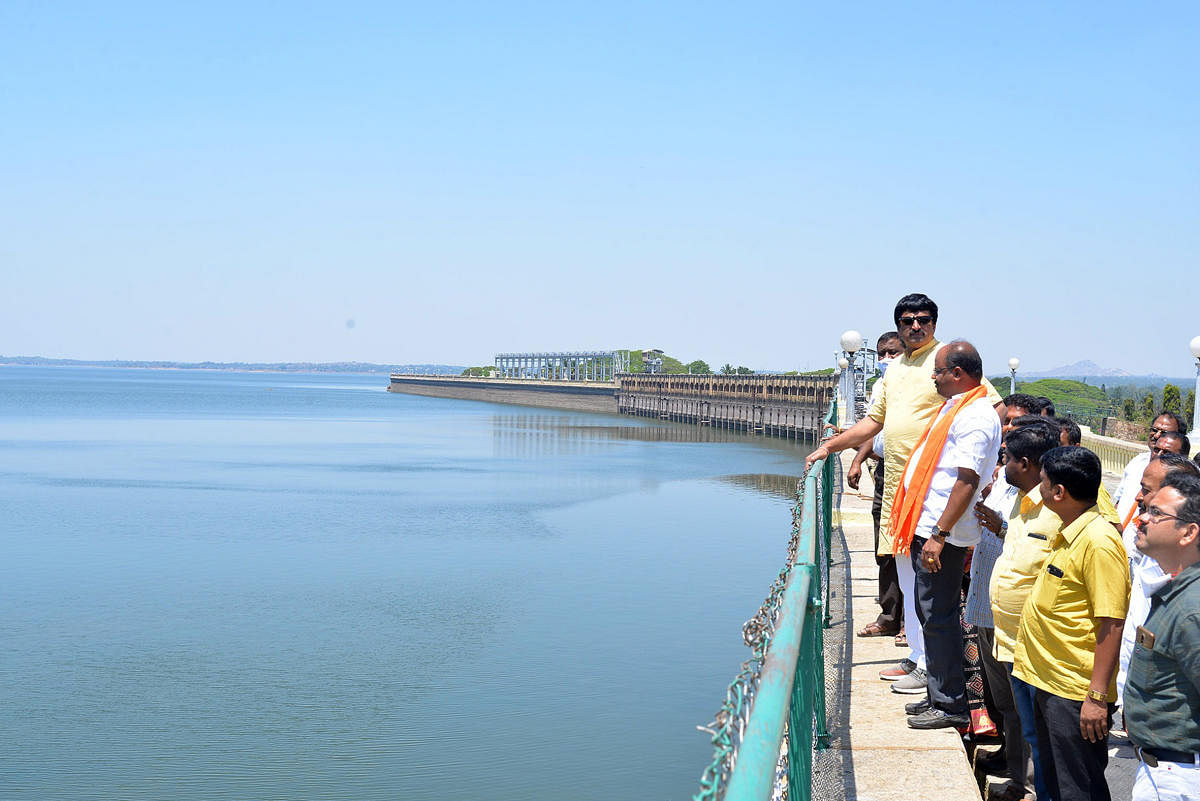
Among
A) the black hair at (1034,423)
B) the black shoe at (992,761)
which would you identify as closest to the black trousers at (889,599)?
the black shoe at (992,761)

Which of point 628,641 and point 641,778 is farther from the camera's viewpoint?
point 628,641

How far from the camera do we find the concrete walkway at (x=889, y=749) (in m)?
4.57

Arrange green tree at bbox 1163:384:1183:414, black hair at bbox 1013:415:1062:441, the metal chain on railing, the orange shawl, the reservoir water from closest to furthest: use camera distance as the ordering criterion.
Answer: the metal chain on railing → black hair at bbox 1013:415:1062:441 → the orange shawl → the reservoir water → green tree at bbox 1163:384:1183:414

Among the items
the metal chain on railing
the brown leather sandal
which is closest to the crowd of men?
the brown leather sandal

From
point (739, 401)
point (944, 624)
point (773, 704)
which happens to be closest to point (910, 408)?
point (944, 624)

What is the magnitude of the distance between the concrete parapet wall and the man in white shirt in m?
98.1

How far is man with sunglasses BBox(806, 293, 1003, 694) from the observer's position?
5812 millimetres

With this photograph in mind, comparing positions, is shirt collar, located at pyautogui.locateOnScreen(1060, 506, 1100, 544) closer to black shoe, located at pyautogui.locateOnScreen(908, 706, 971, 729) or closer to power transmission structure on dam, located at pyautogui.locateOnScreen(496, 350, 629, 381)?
black shoe, located at pyautogui.locateOnScreen(908, 706, 971, 729)

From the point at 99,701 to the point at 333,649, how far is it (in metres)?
3.31

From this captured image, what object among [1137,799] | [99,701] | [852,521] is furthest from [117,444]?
[1137,799]

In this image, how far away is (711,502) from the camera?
109 ft

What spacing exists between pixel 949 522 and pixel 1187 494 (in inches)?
67.6

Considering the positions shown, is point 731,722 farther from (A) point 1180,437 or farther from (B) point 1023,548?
(A) point 1180,437

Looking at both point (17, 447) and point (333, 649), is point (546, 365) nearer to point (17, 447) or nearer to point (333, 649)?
point (17, 447)
